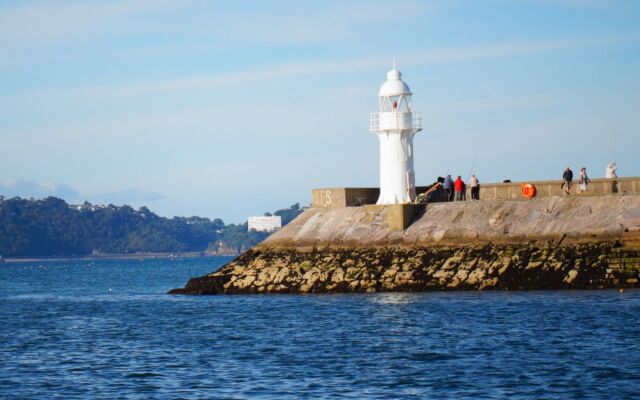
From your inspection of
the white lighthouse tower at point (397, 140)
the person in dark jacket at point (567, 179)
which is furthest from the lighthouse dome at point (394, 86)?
the person in dark jacket at point (567, 179)

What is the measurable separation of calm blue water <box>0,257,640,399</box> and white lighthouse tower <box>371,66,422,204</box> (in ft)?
32.5

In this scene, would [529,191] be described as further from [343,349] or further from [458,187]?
[343,349]

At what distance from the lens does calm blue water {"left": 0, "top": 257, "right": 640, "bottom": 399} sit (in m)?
26.0

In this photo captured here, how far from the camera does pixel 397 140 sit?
184 ft

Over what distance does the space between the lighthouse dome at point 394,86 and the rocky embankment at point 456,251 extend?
5.52 meters

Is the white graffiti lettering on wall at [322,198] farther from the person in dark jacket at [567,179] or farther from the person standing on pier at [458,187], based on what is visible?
the person in dark jacket at [567,179]

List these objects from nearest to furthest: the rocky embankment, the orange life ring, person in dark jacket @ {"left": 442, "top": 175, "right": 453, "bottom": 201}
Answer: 1. the rocky embankment
2. the orange life ring
3. person in dark jacket @ {"left": 442, "top": 175, "right": 453, "bottom": 201}

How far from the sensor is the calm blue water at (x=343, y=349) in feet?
85.3

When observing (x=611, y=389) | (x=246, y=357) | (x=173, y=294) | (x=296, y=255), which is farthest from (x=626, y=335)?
(x=173, y=294)

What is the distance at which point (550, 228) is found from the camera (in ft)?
155

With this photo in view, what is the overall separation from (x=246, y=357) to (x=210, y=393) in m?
5.86

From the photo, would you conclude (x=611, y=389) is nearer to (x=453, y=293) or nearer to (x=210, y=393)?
(x=210, y=393)

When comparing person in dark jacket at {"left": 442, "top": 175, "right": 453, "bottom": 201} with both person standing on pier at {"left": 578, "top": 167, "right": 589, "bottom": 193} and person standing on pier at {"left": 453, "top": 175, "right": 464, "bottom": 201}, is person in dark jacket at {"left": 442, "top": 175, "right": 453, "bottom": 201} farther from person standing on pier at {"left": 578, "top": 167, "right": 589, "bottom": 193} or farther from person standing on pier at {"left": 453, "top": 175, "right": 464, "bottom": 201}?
person standing on pier at {"left": 578, "top": 167, "right": 589, "bottom": 193}

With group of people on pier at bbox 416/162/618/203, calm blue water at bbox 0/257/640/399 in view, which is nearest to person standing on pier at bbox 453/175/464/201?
group of people on pier at bbox 416/162/618/203
